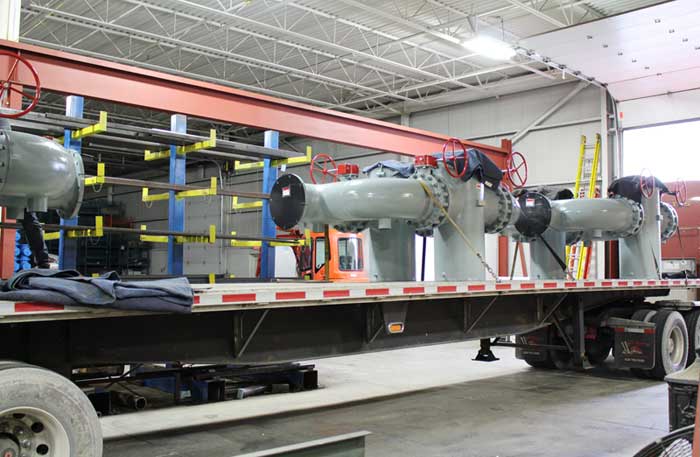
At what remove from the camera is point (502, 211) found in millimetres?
7551

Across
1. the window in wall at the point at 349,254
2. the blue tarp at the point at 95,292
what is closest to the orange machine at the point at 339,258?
the window in wall at the point at 349,254

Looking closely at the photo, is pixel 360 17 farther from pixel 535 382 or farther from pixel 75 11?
pixel 535 382

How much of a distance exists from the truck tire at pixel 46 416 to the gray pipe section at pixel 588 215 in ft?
22.2

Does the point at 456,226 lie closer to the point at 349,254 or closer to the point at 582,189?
the point at 349,254

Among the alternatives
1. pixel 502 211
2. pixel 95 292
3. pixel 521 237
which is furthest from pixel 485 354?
pixel 95 292

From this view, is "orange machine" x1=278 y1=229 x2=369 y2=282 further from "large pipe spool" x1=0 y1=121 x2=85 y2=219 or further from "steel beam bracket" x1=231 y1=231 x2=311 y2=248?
"large pipe spool" x1=0 y1=121 x2=85 y2=219

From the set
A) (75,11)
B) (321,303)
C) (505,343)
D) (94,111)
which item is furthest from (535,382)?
(94,111)

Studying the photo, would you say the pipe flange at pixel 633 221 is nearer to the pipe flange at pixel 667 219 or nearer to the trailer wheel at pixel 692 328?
the pipe flange at pixel 667 219

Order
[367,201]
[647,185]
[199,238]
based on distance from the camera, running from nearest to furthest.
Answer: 1. [367,201]
2. [647,185]
3. [199,238]

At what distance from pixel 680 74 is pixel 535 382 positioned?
30.7ft

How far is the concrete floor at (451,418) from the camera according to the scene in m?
5.72

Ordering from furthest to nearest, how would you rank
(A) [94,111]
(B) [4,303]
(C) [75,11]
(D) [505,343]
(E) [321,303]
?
(A) [94,111] < (C) [75,11] < (D) [505,343] < (E) [321,303] < (B) [4,303]

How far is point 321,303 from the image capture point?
177 inches

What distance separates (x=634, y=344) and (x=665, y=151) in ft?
30.1
